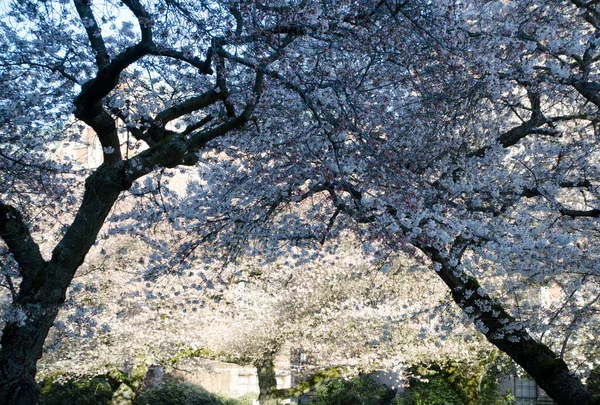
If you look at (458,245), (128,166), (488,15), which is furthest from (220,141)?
(488,15)

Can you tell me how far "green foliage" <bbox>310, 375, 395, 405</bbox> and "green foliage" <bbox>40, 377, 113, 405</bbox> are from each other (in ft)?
20.5

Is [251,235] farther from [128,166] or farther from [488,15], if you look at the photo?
[488,15]

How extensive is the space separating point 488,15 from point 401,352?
1014cm

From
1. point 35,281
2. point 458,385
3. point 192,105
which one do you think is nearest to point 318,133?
point 192,105

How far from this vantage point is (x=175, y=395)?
22.6m

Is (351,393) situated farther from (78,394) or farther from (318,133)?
(318,133)

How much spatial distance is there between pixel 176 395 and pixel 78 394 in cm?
291

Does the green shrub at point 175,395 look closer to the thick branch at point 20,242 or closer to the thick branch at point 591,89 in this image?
the thick branch at point 20,242

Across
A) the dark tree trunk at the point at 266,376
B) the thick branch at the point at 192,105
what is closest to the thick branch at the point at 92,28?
the thick branch at the point at 192,105

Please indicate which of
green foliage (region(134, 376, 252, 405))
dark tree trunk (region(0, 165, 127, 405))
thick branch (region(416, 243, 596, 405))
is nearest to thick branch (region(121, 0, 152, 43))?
dark tree trunk (region(0, 165, 127, 405))

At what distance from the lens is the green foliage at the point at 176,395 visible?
2228 cm

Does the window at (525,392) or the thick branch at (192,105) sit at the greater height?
the thick branch at (192,105)

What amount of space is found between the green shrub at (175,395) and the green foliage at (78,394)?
3.28 ft

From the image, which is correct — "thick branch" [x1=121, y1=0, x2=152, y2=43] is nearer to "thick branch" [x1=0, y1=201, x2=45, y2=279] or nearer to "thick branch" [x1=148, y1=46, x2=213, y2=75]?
"thick branch" [x1=148, y1=46, x2=213, y2=75]
